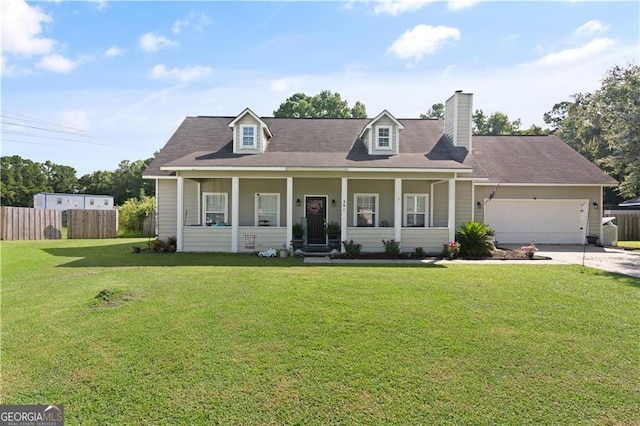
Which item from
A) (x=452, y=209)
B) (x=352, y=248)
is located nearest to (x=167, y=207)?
(x=352, y=248)

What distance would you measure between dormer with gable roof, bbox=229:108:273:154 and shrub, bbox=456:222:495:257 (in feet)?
28.8

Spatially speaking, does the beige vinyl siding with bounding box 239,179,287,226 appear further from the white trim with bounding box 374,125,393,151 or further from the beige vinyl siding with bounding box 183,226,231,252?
the white trim with bounding box 374,125,393,151

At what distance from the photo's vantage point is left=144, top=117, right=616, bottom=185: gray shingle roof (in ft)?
43.2

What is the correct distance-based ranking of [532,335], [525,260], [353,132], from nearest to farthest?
[532,335]
[525,260]
[353,132]

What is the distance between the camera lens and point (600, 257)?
12609 mm

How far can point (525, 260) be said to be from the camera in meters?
11.8

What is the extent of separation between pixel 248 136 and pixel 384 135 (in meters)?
5.75

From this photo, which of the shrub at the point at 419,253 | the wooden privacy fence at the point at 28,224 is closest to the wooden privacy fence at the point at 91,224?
the wooden privacy fence at the point at 28,224

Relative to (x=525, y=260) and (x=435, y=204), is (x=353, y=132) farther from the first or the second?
(x=525, y=260)

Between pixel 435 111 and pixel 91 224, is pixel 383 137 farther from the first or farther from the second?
pixel 435 111

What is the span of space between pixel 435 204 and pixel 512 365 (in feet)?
37.9

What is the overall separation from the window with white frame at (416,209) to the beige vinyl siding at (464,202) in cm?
130

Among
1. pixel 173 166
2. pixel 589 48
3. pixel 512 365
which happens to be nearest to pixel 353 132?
pixel 173 166

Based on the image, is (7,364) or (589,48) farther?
(589,48)
